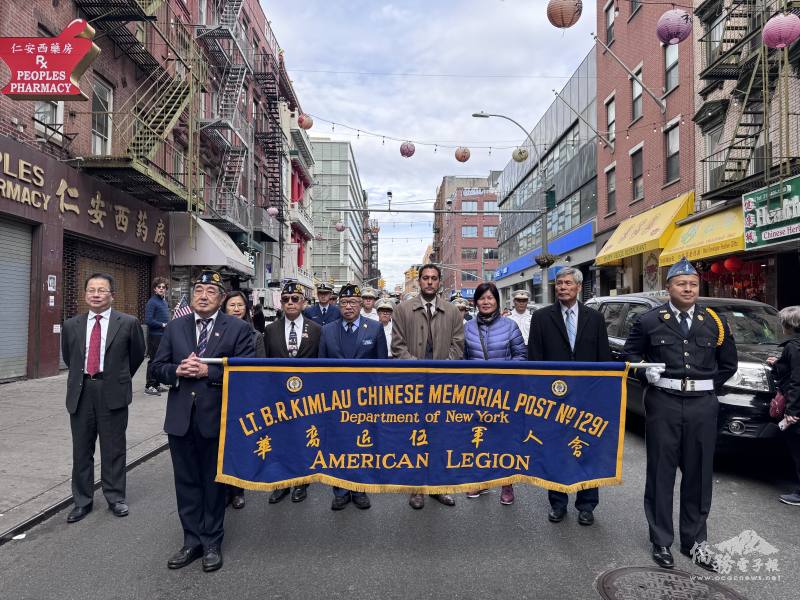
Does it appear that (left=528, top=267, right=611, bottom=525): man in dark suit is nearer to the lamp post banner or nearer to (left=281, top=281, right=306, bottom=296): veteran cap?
the lamp post banner

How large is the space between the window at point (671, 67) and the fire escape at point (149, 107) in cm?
1542

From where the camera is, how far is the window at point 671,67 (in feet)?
60.8

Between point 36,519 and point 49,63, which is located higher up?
point 49,63

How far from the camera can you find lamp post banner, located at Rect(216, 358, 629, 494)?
13.3 ft

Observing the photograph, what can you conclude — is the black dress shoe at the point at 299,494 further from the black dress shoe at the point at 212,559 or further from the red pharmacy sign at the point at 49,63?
the red pharmacy sign at the point at 49,63

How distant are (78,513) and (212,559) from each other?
1.73m

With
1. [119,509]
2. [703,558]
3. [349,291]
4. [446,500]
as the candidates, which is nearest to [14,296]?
[119,509]

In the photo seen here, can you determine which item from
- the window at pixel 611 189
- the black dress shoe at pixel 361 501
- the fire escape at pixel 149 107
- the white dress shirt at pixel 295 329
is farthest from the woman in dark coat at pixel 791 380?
the window at pixel 611 189

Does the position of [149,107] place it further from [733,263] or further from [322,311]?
[733,263]

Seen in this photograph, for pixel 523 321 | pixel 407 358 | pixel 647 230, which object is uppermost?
pixel 647 230

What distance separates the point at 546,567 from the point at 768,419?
3197 mm

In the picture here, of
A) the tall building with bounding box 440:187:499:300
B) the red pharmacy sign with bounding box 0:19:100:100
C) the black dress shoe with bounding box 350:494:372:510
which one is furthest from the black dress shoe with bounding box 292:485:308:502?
the tall building with bounding box 440:187:499:300

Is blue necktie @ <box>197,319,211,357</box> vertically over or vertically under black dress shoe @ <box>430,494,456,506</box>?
over

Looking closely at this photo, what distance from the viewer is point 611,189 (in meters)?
23.9
